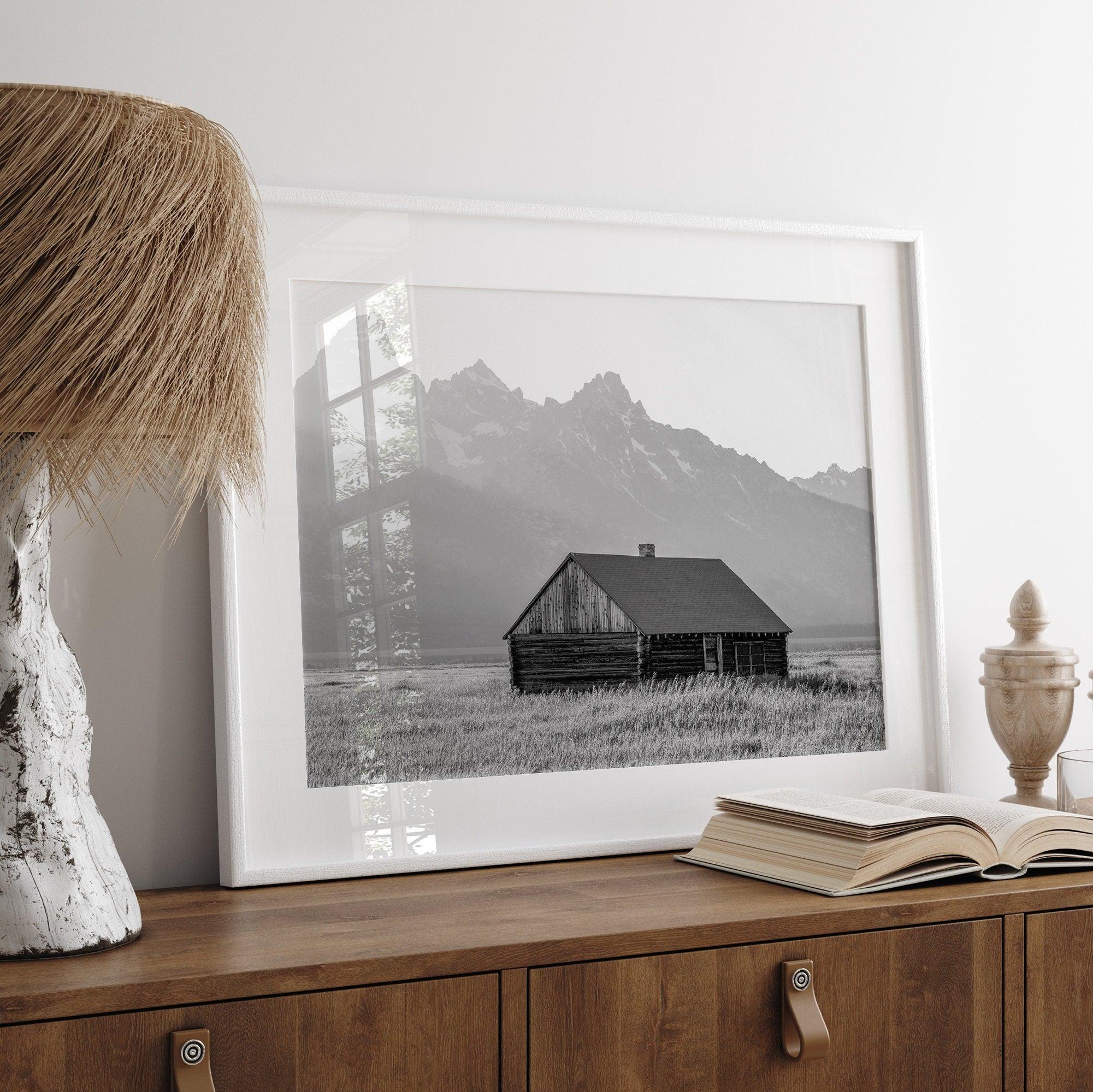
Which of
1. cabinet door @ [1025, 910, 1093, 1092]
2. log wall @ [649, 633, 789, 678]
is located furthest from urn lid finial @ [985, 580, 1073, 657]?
cabinet door @ [1025, 910, 1093, 1092]

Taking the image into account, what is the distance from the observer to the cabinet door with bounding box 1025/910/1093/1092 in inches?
43.5

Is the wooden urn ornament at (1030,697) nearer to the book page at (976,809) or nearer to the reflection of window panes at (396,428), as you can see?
the book page at (976,809)

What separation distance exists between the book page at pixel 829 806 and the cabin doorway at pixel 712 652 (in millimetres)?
164

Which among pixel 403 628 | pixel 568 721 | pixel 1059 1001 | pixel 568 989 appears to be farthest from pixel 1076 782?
pixel 403 628

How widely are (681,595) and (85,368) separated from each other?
80 centimetres

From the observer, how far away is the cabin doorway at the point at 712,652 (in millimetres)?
1398

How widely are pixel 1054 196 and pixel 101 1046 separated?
1.62 meters

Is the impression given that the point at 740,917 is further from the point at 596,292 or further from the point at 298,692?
the point at 596,292

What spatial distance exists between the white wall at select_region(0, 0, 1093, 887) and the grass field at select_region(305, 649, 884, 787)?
154 mm

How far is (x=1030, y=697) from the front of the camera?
1.41 m

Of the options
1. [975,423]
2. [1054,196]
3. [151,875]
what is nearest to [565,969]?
[151,875]

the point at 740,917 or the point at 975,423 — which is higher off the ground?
the point at 975,423

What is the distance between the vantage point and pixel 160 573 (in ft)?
4.05

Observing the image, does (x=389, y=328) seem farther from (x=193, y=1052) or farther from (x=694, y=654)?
(x=193, y=1052)
